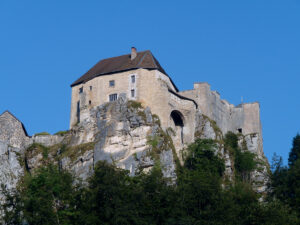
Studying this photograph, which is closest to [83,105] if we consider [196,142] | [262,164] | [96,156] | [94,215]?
[96,156]

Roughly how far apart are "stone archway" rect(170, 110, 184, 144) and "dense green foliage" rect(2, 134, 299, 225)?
1858cm

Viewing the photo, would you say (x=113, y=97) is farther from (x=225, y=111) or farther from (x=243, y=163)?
(x=243, y=163)

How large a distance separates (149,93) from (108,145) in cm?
814

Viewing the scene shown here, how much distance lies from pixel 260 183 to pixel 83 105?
74.7 ft

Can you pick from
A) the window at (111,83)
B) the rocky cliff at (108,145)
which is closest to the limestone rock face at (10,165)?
the rocky cliff at (108,145)

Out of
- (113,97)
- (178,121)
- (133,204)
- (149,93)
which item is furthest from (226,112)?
(133,204)

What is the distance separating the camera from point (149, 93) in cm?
7481

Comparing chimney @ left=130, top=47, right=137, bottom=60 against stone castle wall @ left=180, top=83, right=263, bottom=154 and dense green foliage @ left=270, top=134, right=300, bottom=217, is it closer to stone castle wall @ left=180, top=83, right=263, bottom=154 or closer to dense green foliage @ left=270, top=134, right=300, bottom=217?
stone castle wall @ left=180, top=83, right=263, bottom=154

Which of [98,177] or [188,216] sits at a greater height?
[98,177]

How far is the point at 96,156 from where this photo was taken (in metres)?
70.9

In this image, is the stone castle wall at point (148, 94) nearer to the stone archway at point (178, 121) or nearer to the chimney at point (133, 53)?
the stone archway at point (178, 121)

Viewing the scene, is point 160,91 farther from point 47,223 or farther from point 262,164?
point 47,223

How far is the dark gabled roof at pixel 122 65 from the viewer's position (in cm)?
7756

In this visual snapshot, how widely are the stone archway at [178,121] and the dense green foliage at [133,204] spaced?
18581mm
